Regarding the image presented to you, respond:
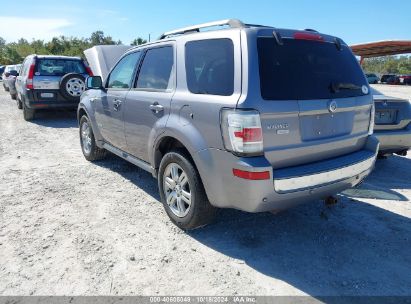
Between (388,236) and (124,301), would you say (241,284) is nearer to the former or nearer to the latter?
(124,301)

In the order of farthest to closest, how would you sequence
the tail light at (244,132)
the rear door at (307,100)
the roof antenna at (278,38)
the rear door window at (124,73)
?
the rear door window at (124,73) < the roof antenna at (278,38) < the rear door at (307,100) < the tail light at (244,132)

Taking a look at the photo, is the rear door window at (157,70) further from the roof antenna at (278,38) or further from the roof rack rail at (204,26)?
the roof antenna at (278,38)

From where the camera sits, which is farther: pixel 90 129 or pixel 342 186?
pixel 90 129

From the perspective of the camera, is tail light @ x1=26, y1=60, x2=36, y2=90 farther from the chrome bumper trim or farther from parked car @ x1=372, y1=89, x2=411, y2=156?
the chrome bumper trim

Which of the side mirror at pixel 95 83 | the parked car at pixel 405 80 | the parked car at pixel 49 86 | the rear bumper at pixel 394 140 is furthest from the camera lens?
the parked car at pixel 405 80

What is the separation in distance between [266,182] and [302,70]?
40.3 inches

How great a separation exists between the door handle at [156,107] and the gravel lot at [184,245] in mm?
1179

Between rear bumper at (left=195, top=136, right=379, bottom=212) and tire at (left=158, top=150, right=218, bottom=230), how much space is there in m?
0.15

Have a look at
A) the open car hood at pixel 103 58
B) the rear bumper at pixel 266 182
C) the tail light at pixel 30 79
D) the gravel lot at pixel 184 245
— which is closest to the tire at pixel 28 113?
the tail light at pixel 30 79

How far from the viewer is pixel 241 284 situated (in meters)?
2.78

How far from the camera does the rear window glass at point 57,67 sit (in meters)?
9.63

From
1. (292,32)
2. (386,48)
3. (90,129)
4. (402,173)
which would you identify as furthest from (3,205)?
(386,48)

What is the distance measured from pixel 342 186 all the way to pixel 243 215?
45.3 inches

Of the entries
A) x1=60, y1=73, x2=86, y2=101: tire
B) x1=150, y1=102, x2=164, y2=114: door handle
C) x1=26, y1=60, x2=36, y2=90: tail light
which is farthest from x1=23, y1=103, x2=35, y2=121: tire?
x1=150, y1=102, x2=164, y2=114: door handle
